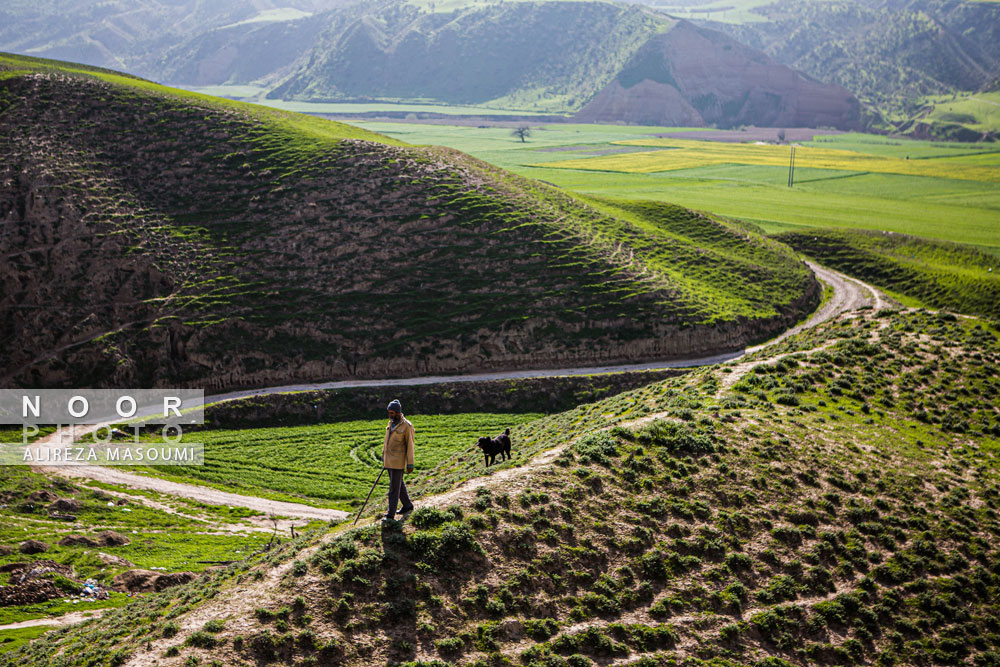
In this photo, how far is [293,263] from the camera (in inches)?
3359

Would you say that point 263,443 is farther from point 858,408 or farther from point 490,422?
point 858,408

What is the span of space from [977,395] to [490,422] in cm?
3720

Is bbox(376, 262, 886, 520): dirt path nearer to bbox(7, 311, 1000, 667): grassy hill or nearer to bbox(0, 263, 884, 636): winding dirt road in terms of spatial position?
bbox(0, 263, 884, 636): winding dirt road

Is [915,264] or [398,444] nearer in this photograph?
[398,444]

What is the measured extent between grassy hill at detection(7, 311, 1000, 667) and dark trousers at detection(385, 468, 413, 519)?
24.6 inches

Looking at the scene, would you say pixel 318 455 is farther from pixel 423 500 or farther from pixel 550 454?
pixel 423 500

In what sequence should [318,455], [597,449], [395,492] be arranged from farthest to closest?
[318,455] → [597,449] → [395,492]

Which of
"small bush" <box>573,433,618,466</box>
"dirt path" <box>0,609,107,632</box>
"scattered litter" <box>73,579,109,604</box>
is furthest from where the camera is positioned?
"scattered litter" <box>73,579,109,604</box>

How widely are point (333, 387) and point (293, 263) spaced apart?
18823mm

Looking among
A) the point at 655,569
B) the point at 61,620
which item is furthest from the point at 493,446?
the point at 61,620

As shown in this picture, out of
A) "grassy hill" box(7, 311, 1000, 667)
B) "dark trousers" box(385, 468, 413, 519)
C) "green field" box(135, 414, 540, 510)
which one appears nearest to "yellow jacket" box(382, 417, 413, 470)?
"dark trousers" box(385, 468, 413, 519)

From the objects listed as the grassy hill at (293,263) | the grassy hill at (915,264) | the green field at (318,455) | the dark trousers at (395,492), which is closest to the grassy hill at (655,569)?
the dark trousers at (395,492)

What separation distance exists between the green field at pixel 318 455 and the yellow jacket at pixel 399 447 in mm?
26165

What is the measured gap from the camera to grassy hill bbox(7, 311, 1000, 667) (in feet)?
77.4
